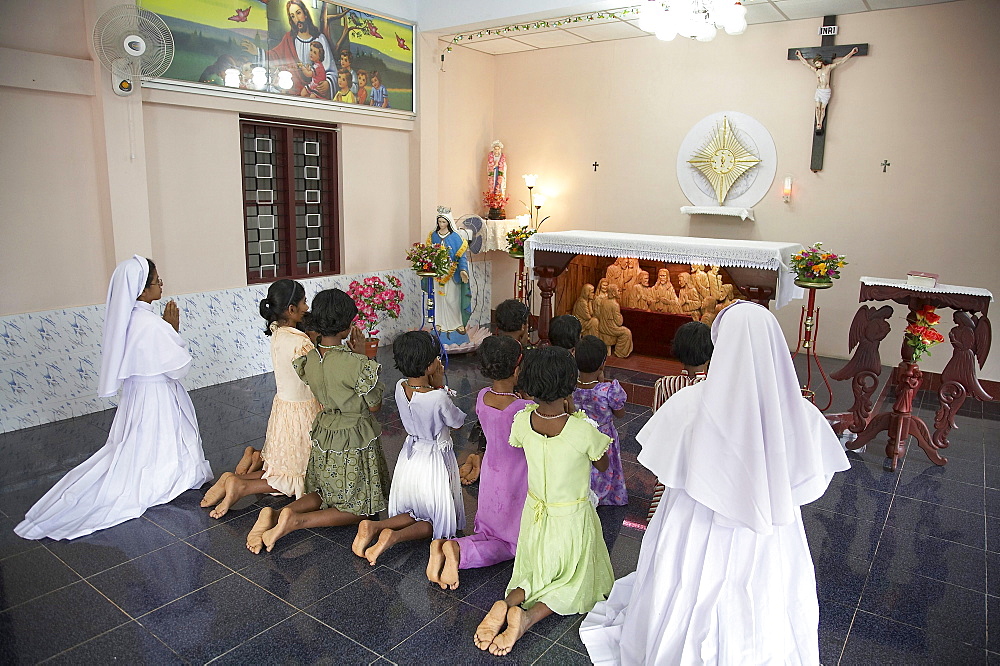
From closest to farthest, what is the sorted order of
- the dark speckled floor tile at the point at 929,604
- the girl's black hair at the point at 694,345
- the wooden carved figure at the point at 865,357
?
the dark speckled floor tile at the point at 929,604 → the girl's black hair at the point at 694,345 → the wooden carved figure at the point at 865,357

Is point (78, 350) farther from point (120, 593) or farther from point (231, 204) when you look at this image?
point (120, 593)

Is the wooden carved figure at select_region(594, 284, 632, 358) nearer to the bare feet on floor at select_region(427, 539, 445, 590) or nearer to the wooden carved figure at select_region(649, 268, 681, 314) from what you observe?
the wooden carved figure at select_region(649, 268, 681, 314)

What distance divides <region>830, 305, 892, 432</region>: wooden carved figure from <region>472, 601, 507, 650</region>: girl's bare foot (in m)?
4.19

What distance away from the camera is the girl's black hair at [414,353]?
438cm

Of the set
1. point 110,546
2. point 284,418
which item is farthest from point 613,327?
point 110,546

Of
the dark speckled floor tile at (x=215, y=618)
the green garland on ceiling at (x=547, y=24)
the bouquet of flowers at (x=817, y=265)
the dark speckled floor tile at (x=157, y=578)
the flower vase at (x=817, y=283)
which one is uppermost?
the green garland on ceiling at (x=547, y=24)

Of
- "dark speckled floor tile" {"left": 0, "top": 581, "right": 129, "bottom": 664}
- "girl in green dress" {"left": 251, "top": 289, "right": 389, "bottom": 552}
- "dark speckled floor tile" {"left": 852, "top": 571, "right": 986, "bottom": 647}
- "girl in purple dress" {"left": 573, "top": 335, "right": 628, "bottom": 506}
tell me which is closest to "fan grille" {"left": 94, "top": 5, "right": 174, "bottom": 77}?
"girl in green dress" {"left": 251, "top": 289, "right": 389, "bottom": 552}

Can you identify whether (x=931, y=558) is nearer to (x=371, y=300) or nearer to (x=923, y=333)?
(x=923, y=333)

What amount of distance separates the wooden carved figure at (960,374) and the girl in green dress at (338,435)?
476cm

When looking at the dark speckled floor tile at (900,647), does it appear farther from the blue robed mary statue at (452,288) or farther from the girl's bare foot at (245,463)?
the blue robed mary statue at (452,288)

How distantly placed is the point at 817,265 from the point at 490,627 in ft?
16.2

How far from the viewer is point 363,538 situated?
445 centimetres

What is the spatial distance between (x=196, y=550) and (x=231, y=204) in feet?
16.0

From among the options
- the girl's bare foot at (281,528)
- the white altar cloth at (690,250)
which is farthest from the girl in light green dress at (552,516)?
the white altar cloth at (690,250)
